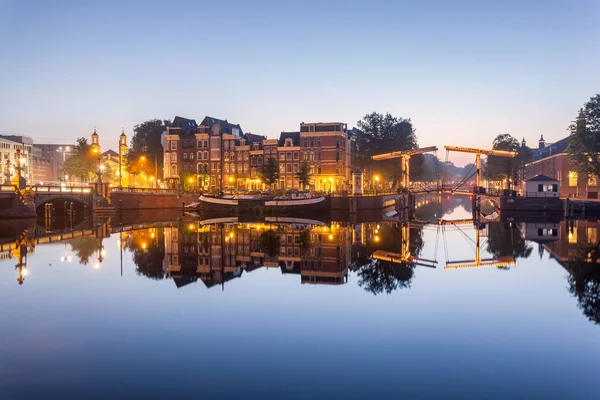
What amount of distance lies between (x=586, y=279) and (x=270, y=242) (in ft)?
56.0

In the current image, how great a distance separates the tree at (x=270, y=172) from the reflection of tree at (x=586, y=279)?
168 feet

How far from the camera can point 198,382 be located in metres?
8.24

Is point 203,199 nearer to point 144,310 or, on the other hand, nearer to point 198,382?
point 144,310

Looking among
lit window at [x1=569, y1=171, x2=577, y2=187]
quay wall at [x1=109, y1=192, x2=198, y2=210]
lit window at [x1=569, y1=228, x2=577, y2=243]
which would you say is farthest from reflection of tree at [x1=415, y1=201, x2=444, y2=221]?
quay wall at [x1=109, y1=192, x2=198, y2=210]

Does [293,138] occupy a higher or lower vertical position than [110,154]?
lower

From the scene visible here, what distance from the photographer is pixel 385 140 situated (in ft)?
268

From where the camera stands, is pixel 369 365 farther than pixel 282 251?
No

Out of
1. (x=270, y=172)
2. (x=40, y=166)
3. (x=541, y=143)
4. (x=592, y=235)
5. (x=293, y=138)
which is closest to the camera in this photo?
(x=592, y=235)

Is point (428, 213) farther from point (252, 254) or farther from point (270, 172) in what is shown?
point (252, 254)

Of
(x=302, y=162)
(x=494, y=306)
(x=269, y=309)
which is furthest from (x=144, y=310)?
(x=302, y=162)

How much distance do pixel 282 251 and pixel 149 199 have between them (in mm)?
42449

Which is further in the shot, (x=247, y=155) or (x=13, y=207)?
(x=247, y=155)

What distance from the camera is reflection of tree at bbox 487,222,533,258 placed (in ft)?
82.8

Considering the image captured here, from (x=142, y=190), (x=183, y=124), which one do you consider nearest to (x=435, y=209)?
(x=142, y=190)
